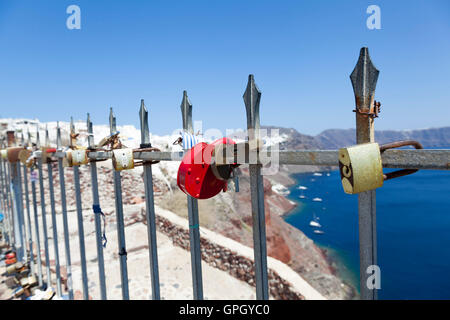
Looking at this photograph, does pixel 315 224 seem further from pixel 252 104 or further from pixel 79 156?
pixel 252 104

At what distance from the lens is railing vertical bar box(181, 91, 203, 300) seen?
5.22ft

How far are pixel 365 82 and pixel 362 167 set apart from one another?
33 centimetres

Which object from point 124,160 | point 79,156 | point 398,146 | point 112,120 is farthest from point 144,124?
point 398,146

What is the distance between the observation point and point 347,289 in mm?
23844

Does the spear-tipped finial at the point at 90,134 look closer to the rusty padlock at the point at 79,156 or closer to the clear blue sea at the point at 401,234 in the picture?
the rusty padlock at the point at 79,156

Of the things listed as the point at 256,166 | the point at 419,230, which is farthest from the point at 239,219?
the point at 419,230

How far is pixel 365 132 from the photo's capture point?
0.81 meters

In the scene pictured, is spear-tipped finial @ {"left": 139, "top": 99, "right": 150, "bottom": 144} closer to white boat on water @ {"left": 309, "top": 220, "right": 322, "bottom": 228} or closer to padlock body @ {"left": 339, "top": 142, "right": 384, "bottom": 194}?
padlock body @ {"left": 339, "top": 142, "right": 384, "bottom": 194}

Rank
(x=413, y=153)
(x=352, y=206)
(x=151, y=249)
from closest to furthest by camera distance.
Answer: (x=413, y=153) < (x=151, y=249) < (x=352, y=206)

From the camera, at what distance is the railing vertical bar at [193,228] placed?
Result: 1590 mm

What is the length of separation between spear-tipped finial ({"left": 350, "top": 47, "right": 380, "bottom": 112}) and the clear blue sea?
2511 cm

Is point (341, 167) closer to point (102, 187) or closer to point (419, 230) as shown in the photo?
point (102, 187)

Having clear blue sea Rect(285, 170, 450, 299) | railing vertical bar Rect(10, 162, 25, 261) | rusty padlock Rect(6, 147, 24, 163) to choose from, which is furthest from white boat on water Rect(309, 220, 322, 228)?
rusty padlock Rect(6, 147, 24, 163)

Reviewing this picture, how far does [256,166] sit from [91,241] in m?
10.1
